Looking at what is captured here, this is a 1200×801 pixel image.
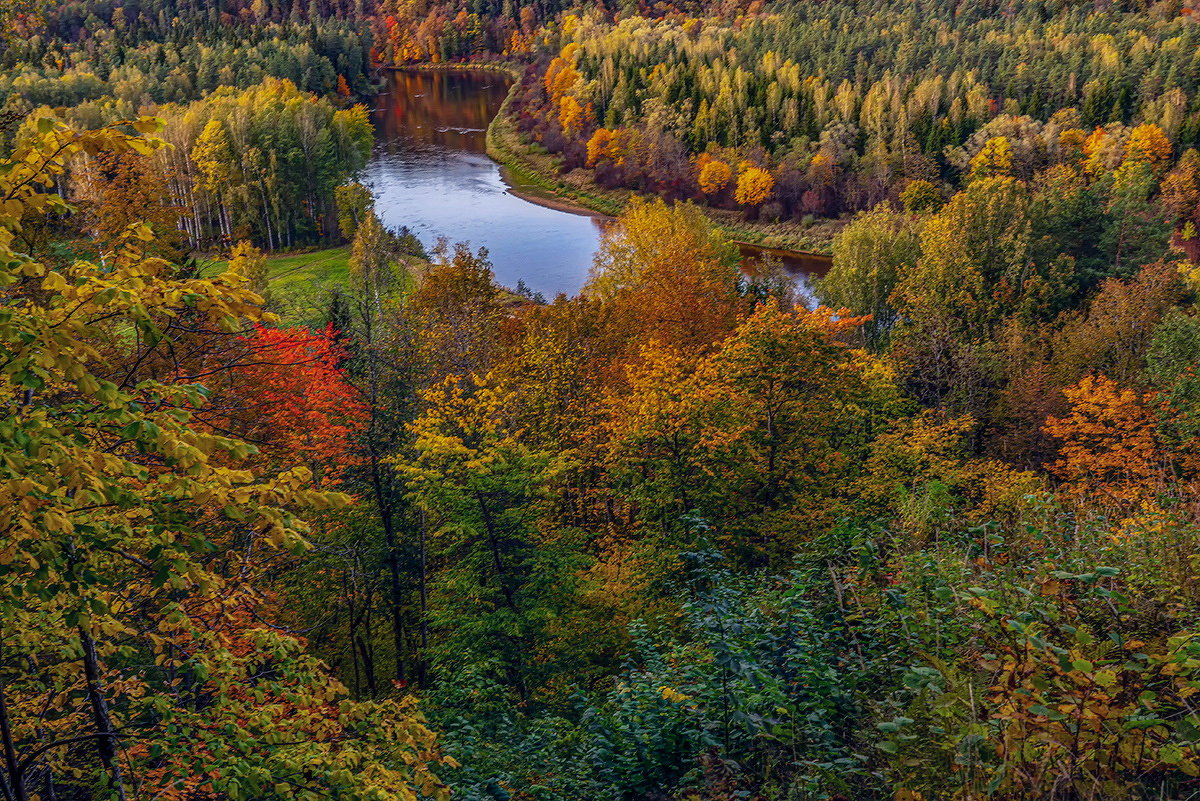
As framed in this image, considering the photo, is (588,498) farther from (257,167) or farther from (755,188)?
(755,188)

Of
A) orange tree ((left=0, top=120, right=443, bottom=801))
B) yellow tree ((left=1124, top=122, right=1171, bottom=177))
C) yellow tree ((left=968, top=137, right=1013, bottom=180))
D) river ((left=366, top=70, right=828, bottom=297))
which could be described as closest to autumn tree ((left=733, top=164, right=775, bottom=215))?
river ((left=366, top=70, right=828, bottom=297))

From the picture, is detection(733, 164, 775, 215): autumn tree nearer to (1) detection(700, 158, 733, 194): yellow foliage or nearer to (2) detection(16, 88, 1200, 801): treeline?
(1) detection(700, 158, 733, 194): yellow foliage

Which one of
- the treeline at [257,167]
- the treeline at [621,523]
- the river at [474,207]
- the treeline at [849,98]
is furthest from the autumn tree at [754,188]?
the treeline at [257,167]

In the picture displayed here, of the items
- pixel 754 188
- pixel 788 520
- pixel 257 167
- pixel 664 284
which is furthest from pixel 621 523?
pixel 754 188

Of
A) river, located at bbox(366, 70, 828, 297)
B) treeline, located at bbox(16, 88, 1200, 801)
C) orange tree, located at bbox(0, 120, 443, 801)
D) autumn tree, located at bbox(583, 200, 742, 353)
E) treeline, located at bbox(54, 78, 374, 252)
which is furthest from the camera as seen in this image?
treeline, located at bbox(54, 78, 374, 252)

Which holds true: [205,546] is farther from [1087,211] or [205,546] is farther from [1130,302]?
[1087,211]
